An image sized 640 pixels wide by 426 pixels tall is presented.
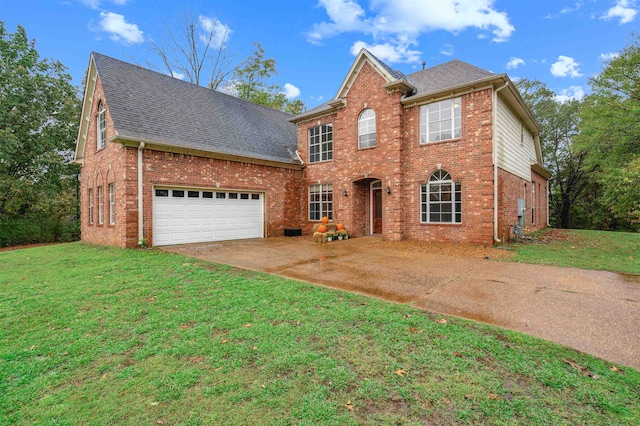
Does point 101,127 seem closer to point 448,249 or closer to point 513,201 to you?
point 448,249

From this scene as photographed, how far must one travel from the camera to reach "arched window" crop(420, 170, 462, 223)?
33.7 feet

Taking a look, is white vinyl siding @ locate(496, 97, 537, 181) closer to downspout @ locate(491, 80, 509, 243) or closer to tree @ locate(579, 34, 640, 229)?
downspout @ locate(491, 80, 509, 243)

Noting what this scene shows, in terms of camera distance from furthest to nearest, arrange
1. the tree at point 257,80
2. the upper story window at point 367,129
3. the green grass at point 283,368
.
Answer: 1. the tree at point 257,80
2. the upper story window at point 367,129
3. the green grass at point 283,368

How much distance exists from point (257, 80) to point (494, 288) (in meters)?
26.7

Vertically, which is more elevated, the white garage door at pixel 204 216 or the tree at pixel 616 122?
the tree at pixel 616 122

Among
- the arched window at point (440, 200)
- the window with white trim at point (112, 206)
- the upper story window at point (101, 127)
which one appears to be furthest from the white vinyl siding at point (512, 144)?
the upper story window at point (101, 127)

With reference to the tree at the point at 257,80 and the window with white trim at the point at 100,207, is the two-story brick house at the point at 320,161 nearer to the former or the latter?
the window with white trim at the point at 100,207

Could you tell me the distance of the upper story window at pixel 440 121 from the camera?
10.3m

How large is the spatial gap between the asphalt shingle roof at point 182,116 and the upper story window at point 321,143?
1.17 meters

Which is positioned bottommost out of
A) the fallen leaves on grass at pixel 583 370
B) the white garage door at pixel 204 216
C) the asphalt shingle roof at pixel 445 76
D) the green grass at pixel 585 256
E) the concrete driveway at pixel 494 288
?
the fallen leaves on grass at pixel 583 370

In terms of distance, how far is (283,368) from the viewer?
2604 mm

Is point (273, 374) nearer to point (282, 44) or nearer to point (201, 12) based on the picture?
point (282, 44)

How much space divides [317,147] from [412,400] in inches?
514

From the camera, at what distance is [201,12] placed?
73.7 ft
